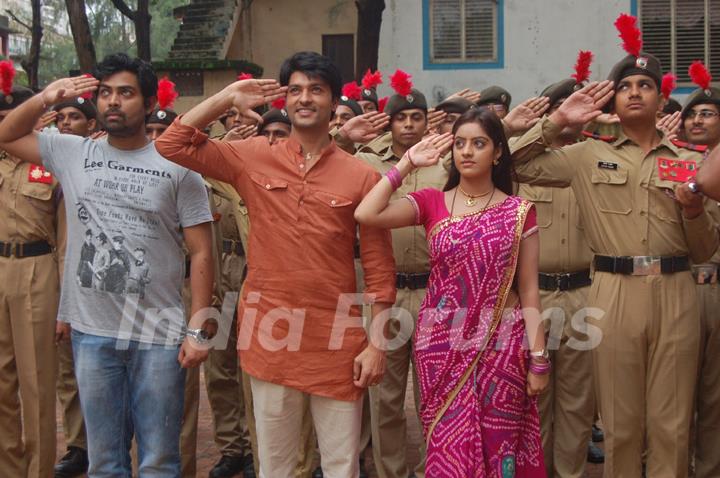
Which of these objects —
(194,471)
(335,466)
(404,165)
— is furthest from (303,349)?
(194,471)

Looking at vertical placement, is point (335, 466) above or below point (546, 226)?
below

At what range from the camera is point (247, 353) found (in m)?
4.26

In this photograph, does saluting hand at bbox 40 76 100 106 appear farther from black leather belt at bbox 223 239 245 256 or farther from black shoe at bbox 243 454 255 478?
black shoe at bbox 243 454 255 478

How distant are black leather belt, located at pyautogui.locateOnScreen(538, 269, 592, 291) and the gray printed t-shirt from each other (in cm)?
244

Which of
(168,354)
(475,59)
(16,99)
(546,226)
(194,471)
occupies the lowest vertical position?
(194,471)

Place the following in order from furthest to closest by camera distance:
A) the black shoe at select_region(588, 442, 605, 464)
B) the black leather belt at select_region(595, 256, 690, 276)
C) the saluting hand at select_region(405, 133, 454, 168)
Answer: the black shoe at select_region(588, 442, 605, 464) < the black leather belt at select_region(595, 256, 690, 276) < the saluting hand at select_region(405, 133, 454, 168)

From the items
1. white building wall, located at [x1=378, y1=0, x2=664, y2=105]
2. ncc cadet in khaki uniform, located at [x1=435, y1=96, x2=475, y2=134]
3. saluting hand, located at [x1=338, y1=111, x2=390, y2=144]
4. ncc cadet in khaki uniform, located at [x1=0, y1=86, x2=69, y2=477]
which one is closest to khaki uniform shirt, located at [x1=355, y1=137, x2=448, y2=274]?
saluting hand, located at [x1=338, y1=111, x2=390, y2=144]

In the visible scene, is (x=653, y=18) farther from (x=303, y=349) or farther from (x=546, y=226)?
(x=303, y=349)

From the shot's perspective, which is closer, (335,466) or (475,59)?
(335,466)

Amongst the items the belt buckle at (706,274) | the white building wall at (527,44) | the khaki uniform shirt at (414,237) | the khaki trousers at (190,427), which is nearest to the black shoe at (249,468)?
the khaki trousers at (190,427)

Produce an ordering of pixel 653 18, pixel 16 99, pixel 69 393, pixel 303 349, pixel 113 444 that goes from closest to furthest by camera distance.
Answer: pixel 303 349
pixel 113 444
pixel 16 99
pixel 69 393
pixel 653 18

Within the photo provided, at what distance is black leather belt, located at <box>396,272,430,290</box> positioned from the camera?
5898 millimetres

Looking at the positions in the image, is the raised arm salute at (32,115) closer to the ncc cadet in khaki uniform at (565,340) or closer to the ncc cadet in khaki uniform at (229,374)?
the ncc cadet in khaki uniform at (229,374)

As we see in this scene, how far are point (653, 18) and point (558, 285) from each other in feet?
40.6
